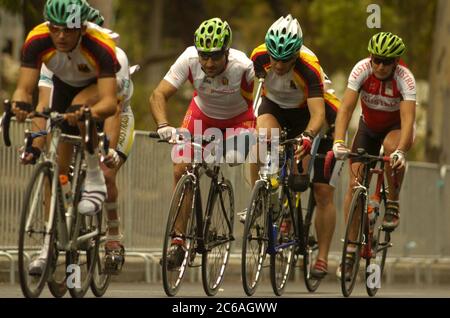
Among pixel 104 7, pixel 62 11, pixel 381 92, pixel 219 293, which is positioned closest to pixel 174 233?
pixel 219 293

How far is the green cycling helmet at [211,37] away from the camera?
14.1 m

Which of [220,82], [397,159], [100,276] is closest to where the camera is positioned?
[100,276]

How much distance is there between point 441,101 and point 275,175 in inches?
667

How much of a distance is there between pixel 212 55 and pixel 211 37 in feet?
0.62

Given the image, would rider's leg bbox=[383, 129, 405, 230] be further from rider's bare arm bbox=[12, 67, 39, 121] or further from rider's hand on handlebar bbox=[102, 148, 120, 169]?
rider's bare arm bbox=[12, 67, 39, 121]

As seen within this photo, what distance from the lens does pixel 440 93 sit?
31672 millimetres

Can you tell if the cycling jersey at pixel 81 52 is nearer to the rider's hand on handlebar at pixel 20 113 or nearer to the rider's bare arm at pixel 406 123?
the rider's hand on handlebar at pixel 20 113

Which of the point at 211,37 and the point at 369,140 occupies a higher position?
the point at 211,37

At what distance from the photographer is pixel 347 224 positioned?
1539 centimetres

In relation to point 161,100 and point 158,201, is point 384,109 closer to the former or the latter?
point 161,100

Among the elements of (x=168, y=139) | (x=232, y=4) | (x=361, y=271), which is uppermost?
(x=232, y=4)

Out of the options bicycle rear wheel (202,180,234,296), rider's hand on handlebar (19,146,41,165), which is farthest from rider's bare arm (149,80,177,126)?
rider's hand on handlebar (19,146,41,165)

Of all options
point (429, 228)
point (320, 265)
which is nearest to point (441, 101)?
point (429, 228)

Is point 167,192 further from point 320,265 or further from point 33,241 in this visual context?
point 33,241
